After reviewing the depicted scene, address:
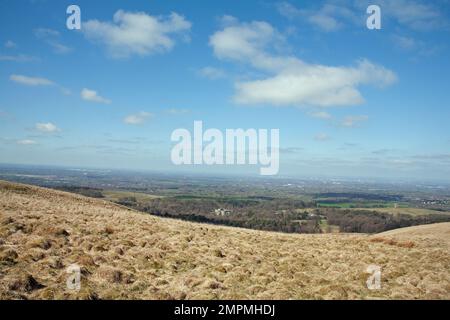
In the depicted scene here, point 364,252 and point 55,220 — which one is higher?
point 55,220

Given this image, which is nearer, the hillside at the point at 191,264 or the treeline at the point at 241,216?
the hillside at the point at 191,264

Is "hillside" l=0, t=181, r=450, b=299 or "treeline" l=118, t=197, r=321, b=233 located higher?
"hillside" l=0, t=181, r=450, b=299

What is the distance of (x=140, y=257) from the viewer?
59.8 feet

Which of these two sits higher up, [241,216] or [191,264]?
[191,264]

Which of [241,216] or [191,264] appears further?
[241,216]

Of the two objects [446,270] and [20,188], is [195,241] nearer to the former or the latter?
[446,270]

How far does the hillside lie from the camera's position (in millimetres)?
13953

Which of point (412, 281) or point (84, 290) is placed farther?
point (412, 281)

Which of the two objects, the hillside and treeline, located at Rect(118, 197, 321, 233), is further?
treeline, located at Rect(118, 197, 321, 233)

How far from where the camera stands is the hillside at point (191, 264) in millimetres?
13953

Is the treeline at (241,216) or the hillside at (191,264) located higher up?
the hillside at (191,264)

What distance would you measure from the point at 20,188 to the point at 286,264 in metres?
39.7

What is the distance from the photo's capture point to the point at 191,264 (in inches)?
720
